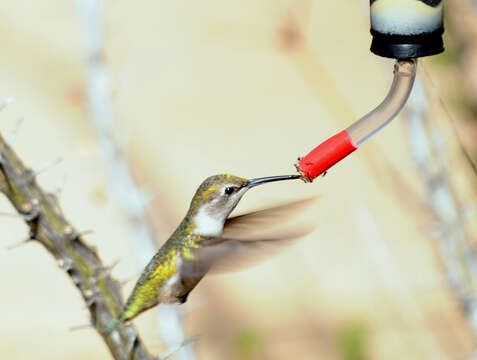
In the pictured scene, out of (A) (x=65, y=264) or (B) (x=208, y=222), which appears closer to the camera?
(A) (x=65, y=264)

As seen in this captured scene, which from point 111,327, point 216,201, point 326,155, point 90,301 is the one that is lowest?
point 111,327

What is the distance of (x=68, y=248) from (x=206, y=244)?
44 centimetres

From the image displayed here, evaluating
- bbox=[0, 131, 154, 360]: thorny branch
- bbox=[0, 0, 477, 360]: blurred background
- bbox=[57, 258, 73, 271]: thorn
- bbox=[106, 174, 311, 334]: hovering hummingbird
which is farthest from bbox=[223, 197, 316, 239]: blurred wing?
bbox=[0, 0, 477, 360]: blurred background

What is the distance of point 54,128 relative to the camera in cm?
846

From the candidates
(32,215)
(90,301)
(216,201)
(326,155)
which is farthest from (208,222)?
(326,155)

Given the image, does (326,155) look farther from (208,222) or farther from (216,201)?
(208,222)

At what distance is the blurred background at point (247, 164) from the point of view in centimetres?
504

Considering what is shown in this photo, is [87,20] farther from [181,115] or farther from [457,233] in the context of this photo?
[181,115]

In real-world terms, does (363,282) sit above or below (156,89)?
below

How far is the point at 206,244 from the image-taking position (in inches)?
97.3

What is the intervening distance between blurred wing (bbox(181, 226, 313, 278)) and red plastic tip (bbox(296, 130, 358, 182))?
368 mm

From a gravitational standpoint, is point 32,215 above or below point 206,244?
above

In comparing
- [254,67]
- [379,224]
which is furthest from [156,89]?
Answer: [379,224]

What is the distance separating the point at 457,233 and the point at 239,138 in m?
4.61
